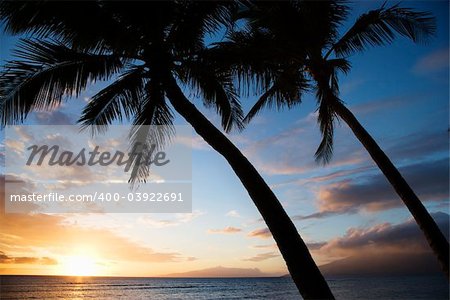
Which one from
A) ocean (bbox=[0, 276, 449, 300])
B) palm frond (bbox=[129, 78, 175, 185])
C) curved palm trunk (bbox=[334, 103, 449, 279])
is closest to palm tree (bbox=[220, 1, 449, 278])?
curved palm trunk (bbox=[334, 103, 449, 279])

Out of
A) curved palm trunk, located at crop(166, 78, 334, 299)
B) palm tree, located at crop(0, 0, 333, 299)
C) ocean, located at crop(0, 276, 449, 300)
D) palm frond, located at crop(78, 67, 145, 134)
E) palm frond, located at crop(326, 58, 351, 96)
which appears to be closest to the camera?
curved palm trunk, located at crop(166, 78, 334, 299)

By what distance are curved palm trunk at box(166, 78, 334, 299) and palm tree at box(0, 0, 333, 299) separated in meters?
0.01

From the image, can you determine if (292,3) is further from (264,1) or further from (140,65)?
(140,65)

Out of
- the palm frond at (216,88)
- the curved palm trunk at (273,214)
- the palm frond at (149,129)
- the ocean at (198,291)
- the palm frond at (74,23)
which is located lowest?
the ocean at (198,291)

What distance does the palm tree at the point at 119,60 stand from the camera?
4.82 m

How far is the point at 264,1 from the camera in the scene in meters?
6.29

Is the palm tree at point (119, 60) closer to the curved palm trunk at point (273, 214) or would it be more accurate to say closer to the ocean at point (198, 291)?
the curved palm trunk at point (273, 214)

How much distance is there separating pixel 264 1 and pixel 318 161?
4.97 m

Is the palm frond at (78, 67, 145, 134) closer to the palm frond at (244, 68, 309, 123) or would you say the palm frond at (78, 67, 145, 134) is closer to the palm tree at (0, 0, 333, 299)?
the palm tree at (0, 0, 333, 299)

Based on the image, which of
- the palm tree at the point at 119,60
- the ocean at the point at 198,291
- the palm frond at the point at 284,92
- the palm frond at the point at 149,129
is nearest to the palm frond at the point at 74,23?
the palm tree at the point at 119,60

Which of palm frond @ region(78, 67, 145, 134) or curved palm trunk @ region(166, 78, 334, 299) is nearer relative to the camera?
curved palm trunk @ region(166, 78, 334, 299)

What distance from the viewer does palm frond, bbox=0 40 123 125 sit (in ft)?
16.9

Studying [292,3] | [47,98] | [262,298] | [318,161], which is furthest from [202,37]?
[262,298]

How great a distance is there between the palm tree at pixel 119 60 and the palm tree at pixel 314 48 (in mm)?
612
